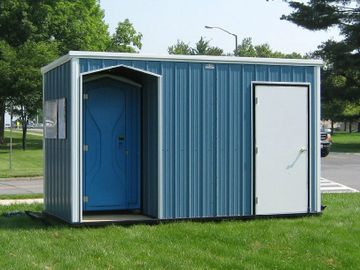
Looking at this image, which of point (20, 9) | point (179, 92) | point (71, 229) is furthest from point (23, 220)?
point (20, 9)

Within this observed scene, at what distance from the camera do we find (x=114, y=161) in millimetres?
11117

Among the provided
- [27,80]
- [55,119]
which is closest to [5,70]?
[27,80]

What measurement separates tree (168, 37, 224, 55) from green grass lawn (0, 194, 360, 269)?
7778cm

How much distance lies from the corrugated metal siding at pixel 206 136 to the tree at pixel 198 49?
76798 millimetres

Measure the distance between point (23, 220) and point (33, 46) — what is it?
29.5m

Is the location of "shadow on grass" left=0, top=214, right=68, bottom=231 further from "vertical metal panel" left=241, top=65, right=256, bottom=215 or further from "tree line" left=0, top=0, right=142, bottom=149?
"tree line" left=0, top=0, right=142, bottom=149

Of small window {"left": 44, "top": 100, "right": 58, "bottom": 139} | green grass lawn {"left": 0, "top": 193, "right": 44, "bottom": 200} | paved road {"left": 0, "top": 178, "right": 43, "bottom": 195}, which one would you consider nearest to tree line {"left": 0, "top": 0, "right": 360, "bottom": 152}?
paved road {"left": 0, "top": 178, "right": 43, "bottom": 195}

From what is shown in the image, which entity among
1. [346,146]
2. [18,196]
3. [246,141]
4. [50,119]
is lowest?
[346,146]

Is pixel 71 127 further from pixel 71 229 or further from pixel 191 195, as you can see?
pixel 191 195

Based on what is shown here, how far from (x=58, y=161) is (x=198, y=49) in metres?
78.2

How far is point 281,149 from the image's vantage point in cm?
1093

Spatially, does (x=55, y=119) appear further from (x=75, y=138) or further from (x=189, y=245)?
(x=189, y=245)

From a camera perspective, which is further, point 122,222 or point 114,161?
point 114,161

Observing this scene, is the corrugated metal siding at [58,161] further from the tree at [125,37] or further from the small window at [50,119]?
the tree at [125,37]
